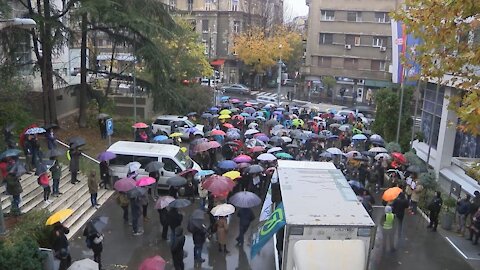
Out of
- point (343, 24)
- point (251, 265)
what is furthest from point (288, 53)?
point (251, 265)

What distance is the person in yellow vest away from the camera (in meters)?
13.1

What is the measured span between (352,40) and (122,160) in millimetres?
41925

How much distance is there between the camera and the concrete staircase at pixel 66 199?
13804mm

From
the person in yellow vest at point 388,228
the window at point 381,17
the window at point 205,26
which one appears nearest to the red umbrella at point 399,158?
the person in yellow vest at point 388,228

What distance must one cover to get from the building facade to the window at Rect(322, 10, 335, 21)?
38.6 feet

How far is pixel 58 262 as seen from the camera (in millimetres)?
10570

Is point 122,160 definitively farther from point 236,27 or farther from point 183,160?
point 236,27

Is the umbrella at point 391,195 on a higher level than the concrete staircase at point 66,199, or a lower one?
higher

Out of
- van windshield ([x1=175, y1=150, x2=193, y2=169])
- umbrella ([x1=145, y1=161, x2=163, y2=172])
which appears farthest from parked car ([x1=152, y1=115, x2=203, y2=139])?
umbrella ([x1=145, y1=161, x2=163, y2=172])

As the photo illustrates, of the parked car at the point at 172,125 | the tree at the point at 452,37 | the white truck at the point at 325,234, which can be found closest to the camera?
the tree at the point at 452,37

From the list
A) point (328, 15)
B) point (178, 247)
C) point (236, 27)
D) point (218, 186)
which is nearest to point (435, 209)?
point (218, 186)

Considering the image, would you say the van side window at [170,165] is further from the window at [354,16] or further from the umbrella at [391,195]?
the window at [354,16]

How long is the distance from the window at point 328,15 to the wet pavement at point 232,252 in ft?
138

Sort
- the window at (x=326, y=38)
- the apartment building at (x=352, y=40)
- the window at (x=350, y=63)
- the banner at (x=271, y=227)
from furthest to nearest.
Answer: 1. the window at (x=326, y=38)
2. the window at (x=350, y=63)
3. the apartment building at (x=352, y=40)
4. the banner at (x=271, y=227)
